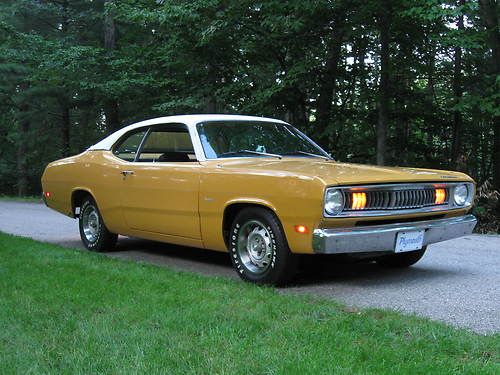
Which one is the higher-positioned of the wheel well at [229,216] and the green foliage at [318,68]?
the green foliage at [318,68]

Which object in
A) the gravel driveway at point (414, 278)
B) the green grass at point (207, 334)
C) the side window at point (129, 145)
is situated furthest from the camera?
the side window at point (129, 145)

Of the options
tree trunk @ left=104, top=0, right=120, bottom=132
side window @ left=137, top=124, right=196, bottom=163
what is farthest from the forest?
side window @ left=137, top=124, right=196, bottom=163

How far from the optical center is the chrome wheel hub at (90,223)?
7758 millimetres

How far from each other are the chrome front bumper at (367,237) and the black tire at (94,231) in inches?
143

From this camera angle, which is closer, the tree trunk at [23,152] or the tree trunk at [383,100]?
the tree trunk at [383,100]

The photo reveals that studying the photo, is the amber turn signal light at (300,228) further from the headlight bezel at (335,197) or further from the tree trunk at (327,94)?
the tree trunk at (327,94)

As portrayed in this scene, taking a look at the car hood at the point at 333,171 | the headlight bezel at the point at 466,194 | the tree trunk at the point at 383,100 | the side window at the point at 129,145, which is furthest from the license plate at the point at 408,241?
the tree trunk at the point at 383,100

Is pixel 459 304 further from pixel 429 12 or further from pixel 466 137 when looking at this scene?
pixel 466 137

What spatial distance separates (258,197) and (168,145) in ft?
6.18

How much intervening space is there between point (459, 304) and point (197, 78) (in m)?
12.7

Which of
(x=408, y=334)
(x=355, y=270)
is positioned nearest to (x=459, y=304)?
(x=408, y=334)

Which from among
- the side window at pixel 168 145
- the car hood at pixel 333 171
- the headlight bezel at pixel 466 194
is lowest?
the headlight bezel at pixel 466 194

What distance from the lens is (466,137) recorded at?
51.1 ft

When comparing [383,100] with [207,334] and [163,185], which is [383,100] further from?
[207,334]
